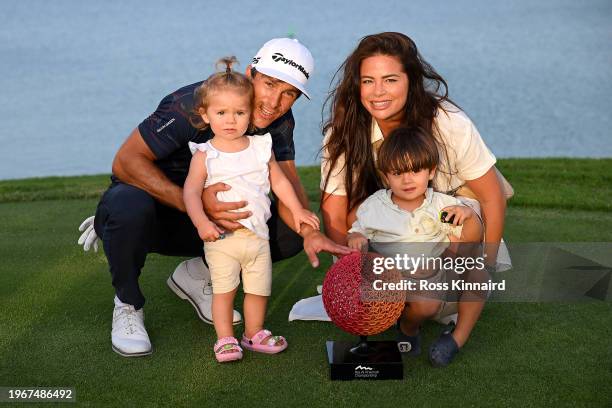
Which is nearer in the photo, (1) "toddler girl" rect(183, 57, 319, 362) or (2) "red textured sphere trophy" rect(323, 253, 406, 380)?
(2) "red textured sphere trophy" rect(323, 253, 406, 380)

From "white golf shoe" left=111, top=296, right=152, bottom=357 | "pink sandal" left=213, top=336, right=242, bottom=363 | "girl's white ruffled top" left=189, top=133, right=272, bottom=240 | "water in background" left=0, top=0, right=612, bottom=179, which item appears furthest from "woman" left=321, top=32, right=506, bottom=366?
"water in background" left=0, top=0, right=612, bottom=179

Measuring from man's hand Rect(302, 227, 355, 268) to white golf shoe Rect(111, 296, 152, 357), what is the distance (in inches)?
24.3

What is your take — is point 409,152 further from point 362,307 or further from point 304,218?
point 362,307

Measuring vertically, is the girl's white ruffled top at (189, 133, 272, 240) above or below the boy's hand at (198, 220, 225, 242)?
above

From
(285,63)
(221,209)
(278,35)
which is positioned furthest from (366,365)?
(278,35)

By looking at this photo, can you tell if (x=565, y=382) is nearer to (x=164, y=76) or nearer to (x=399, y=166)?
(x=399, y=166)

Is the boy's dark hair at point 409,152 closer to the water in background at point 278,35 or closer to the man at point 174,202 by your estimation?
the man at point 174,202

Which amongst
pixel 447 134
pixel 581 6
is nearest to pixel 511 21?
pixel 581 6

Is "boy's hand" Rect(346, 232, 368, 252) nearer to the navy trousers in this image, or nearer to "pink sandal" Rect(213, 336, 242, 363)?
"pink sandal" Rect(213, 336, 242, 363)

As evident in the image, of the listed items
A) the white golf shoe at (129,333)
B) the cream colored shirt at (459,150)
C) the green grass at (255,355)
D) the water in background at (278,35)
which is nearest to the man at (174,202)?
the white golf shoe at (129,333)

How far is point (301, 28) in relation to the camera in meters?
15.3

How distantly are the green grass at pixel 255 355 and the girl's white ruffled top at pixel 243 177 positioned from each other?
441 mm

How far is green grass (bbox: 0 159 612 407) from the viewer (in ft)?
8.44

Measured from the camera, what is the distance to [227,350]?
286 centimetres
